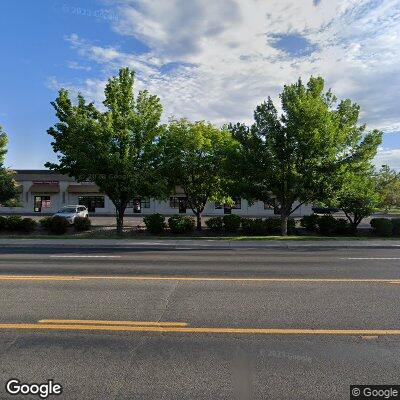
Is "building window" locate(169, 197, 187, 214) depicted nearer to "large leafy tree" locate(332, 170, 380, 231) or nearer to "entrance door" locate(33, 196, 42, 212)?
"entrance door" locate(33, 196, 42, 212)

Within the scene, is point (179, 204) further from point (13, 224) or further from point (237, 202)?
point (13, 224)

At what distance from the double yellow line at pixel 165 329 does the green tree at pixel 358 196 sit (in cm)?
1564

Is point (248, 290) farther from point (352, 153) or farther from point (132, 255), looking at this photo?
point (352, 153)

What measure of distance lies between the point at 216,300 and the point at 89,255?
26.0 feet

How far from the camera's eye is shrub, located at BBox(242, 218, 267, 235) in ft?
78.3

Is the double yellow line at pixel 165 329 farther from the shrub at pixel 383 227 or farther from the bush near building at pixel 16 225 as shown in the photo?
the bush near building at pixel 16 225

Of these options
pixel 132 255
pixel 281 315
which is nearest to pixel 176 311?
pixel 281 315

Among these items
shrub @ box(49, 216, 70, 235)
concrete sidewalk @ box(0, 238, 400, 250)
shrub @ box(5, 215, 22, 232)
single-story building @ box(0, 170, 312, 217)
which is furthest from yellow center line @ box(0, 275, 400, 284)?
single-story building @ box(0, 170, 312, 217)

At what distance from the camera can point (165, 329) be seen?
216 inches

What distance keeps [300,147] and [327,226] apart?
6.88 meters

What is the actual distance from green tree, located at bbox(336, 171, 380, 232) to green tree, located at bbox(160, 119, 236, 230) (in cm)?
683

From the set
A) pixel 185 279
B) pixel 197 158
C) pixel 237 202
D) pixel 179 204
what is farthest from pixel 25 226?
pixel 179 204

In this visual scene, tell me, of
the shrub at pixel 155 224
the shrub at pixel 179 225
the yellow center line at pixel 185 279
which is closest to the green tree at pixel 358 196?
the shrub at pixel 179 225

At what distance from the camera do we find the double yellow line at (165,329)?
536 centimetres
